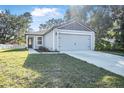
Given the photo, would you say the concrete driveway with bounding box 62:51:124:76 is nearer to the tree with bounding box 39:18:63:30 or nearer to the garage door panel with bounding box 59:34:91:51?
the garage door panel with bounding box 59:34:91:51

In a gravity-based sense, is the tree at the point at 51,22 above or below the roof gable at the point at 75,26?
above

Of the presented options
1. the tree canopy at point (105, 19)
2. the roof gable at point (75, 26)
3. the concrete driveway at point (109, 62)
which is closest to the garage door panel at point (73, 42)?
the roof gable at point (75, 26)

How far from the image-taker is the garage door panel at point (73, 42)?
54.5ft

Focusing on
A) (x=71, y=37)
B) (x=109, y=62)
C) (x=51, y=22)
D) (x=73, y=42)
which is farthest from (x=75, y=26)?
(x=51, y=22)

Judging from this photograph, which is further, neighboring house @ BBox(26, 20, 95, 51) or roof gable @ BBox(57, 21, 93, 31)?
roof gable @ BBox(57, 21, 93, 31)

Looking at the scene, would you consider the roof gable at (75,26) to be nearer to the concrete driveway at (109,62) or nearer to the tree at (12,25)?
the concrete driveway at (109,62)

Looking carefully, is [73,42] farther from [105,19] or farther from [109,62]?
[105,19]

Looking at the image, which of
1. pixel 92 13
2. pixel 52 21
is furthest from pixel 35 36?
pixel 52 21

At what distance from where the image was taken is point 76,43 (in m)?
17.1

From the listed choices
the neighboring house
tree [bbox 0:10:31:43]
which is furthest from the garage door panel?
tree [bbox 0:10:31:43]

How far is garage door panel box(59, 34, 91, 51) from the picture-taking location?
16.6 m
